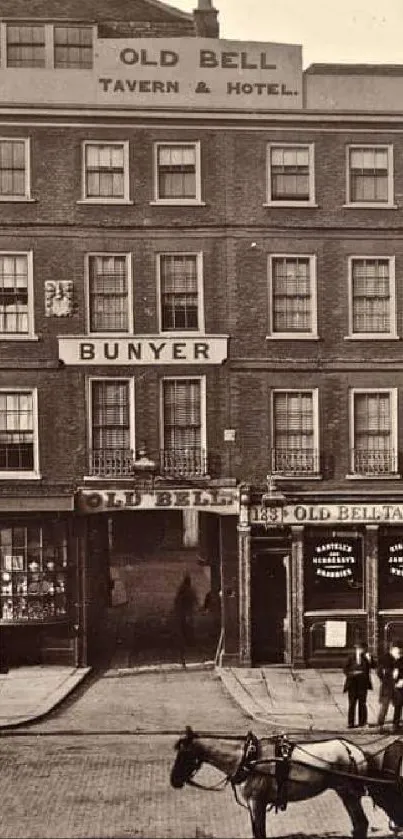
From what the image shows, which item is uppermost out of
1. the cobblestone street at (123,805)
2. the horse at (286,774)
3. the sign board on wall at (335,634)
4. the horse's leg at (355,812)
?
the horse at (286,774)

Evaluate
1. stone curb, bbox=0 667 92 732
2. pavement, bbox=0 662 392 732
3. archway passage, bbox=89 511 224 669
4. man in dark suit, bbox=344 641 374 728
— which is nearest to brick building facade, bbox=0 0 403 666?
pavement, bbox=0 662 392 732

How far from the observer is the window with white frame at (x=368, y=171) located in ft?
89.5

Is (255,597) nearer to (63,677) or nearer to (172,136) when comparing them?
(63,677)

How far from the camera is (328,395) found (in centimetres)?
2711

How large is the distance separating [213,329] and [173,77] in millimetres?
6471

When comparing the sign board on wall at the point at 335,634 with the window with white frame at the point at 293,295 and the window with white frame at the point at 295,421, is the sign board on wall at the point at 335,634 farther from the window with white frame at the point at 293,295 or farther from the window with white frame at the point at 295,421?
the window with white frame at the point at 293,295

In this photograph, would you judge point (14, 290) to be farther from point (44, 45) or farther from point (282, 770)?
point (282, 770)

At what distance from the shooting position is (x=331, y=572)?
26.9 m

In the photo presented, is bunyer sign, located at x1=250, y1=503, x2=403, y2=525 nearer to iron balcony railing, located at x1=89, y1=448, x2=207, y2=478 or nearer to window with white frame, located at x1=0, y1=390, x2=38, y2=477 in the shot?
iron balcony railing, located at x1=89, y1=448, x2=207, y2=478

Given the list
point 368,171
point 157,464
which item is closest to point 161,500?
point 157,464

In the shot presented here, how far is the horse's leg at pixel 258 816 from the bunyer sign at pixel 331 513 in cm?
1364

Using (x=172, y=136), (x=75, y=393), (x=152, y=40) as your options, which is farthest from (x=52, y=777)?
(x=152, y=40)

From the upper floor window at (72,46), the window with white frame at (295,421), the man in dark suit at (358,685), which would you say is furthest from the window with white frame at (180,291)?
the man in dark suit at (358,685)

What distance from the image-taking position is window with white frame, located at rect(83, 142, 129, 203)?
26844mm
